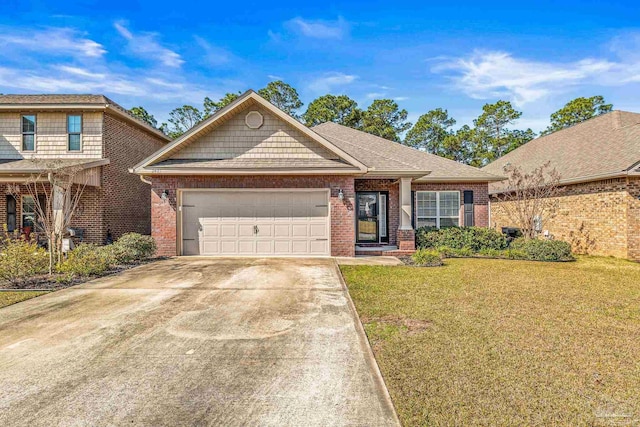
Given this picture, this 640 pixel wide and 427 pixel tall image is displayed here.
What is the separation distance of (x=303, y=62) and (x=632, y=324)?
21.1 meters

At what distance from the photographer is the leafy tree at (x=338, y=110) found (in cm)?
3628

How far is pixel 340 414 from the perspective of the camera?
2.88 meters

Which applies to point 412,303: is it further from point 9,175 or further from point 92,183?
point 9,175

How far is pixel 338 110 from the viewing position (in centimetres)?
3666

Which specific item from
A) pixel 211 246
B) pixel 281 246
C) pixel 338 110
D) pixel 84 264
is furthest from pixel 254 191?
pixel 338 110

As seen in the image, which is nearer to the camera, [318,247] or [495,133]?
[318,247]

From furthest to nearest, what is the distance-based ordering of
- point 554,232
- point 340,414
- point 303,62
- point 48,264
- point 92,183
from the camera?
point 303,62 → point 554,232 → point 92,183 → point 48,264 → point 340,414

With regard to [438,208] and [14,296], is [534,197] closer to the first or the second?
[438,208]

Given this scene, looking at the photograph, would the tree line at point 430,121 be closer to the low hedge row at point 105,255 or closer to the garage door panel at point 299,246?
the garage door panel at point 299,246

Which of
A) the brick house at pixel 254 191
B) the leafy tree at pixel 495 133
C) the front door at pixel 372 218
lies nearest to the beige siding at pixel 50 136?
the brick house at pixel 254 191

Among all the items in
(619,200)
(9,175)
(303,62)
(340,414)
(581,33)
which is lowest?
(340,414)

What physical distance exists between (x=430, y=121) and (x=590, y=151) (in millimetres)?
26180

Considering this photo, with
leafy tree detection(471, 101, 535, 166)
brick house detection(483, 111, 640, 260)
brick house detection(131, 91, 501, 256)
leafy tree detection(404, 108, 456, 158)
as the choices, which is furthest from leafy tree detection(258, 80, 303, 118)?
brick house detection(131, 91, 501, 256)

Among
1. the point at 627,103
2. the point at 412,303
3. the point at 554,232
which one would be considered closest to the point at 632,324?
the point at 412,303
